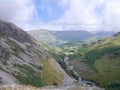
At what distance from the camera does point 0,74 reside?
167125 mm

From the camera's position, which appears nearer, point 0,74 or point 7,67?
point 0,74

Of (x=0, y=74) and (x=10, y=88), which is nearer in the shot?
(x=10, y=88)

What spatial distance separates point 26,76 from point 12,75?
50.1ft

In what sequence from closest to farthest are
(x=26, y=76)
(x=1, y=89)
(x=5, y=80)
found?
1. (x=1, y=89)
2. (x=5, y=80)
3. (x=26, y=76)

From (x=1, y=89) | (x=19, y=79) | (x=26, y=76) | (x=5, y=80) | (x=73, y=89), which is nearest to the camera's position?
(x=1, y=89)

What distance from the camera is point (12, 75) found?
609 feet

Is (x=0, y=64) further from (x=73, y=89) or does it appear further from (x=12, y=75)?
(x=73, y=89)

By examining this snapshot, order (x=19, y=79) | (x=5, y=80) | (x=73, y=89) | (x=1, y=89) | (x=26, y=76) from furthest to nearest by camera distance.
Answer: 1. (x=26, y=76)
2. (x=19, y=79)
3. (x=5, y=80)
4. (x=73, y=89)
5. (x=1, y=89)

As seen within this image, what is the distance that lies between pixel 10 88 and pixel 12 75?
12670 cm

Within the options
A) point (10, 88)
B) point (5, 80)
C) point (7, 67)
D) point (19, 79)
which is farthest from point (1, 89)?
point (7, 67)

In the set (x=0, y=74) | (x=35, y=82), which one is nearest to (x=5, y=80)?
(x=0, y=74)

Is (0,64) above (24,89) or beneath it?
above

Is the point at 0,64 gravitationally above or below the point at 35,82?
above

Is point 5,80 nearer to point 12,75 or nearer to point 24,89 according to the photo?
point 12,75
